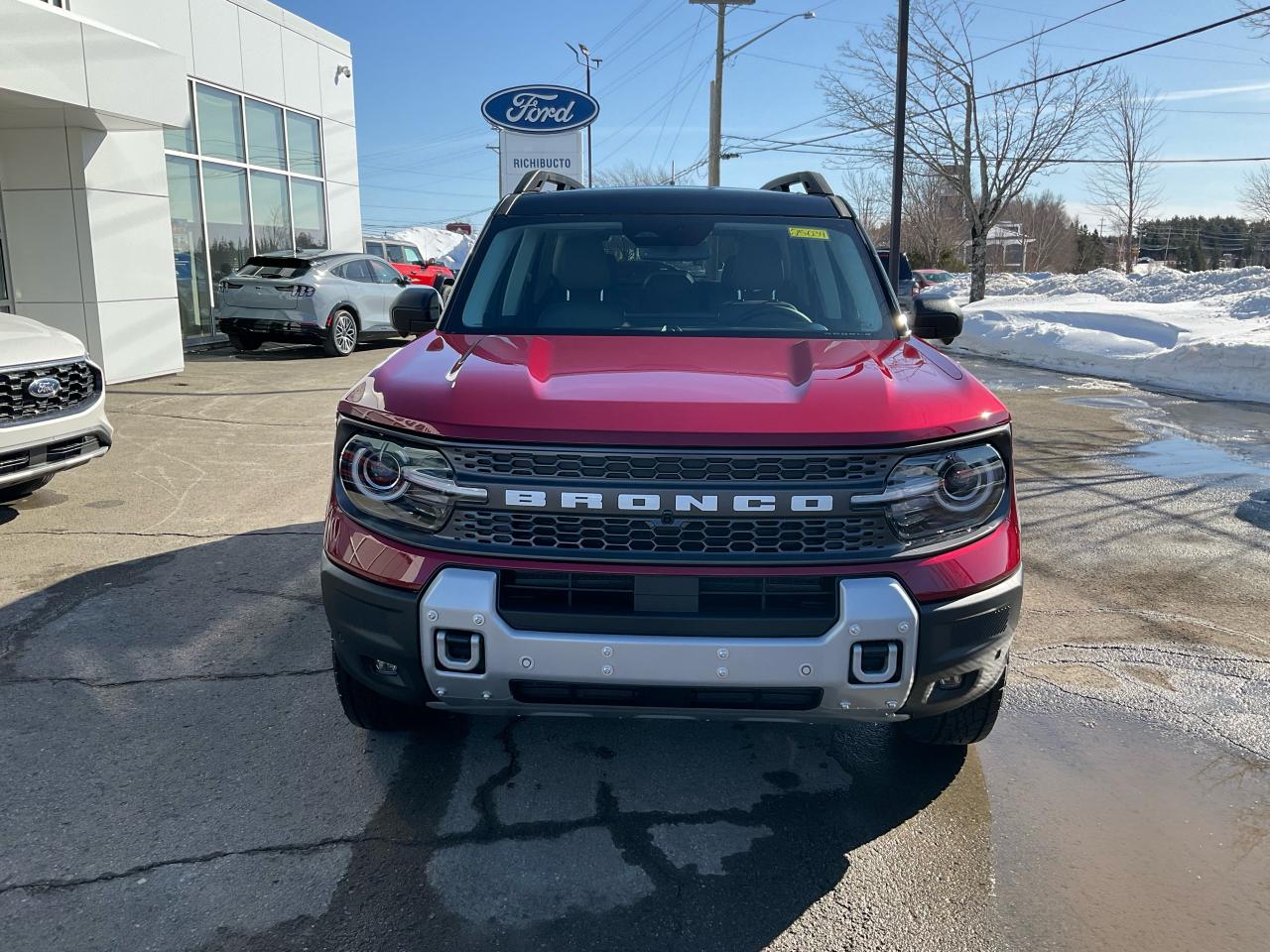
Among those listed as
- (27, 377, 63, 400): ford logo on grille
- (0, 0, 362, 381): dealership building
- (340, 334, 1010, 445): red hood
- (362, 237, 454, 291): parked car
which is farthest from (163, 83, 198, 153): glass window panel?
(340, 334, 1010, 445): red hood

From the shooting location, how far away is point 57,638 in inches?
161

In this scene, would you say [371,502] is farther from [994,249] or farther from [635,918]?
[994,249]

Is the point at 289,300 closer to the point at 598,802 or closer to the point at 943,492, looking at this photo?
the point at 598,802

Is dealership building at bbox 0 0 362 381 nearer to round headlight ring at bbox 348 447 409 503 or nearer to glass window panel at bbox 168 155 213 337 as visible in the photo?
glass window panel at bbox 168 155 213 337

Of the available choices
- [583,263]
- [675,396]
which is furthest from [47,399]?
[675,396]

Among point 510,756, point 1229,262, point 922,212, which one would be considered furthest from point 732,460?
point 1229,262

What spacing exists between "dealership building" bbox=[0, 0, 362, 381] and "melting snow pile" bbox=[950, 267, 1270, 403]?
13.1m

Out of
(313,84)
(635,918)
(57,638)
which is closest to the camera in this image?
(635,918)

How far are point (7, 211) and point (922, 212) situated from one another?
167 feet

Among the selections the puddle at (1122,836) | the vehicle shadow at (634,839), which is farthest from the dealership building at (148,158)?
the puddle at (1122,836)

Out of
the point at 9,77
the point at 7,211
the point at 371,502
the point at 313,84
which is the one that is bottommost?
the point at 371,502

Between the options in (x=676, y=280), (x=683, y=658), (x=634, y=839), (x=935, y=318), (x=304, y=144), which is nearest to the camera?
(x=683, y=658)

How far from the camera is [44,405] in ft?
18.1

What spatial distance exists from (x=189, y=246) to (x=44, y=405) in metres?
10.3
